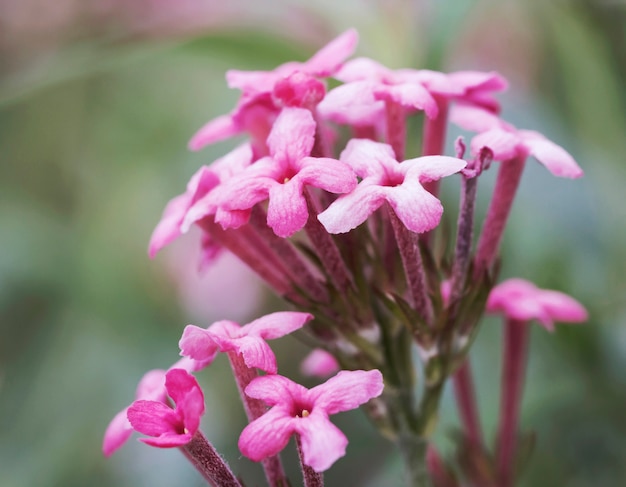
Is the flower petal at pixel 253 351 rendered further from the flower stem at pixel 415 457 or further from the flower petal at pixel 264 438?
the flower stem at pixel 415 457

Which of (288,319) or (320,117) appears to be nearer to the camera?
(288,319)

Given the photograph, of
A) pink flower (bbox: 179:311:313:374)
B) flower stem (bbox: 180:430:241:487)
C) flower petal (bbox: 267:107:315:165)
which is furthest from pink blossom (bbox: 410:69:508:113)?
flower stem (bbox: 180:430:241:487)

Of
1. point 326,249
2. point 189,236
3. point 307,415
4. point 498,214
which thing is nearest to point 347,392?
point 307,415

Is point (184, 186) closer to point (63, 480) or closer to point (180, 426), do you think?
point (63, 480)

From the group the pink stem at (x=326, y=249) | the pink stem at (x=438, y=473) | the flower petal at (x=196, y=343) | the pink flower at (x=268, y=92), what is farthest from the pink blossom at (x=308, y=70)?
the pink stem at (x=438, y=473)

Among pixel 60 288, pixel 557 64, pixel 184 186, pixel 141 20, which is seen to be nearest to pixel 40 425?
pixel 60 288

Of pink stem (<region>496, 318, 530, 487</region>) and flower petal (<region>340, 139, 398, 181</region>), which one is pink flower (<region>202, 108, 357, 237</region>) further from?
pink stem (<region>496, 318, 530, 487</region>)

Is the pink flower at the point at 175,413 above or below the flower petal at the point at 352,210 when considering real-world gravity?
below
